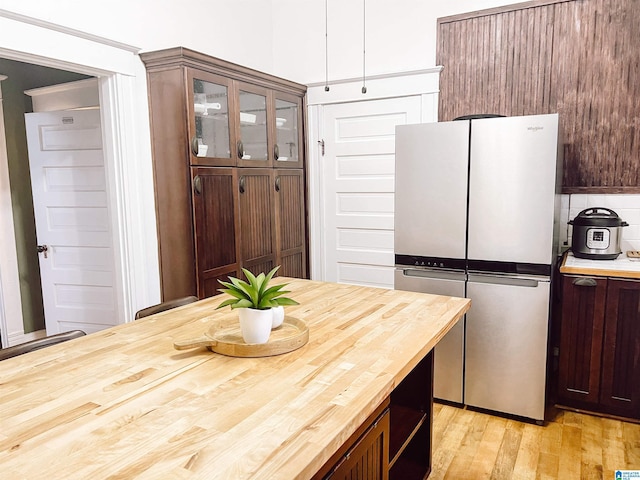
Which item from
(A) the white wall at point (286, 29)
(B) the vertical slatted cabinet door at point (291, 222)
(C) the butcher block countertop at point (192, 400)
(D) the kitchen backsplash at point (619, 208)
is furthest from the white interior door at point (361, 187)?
(C) the butcher block countertop at point (192, 400)

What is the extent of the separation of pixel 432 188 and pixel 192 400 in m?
2.02

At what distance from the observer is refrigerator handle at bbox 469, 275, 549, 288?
2605mm

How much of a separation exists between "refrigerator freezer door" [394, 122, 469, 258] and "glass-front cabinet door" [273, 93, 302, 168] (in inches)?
47.0

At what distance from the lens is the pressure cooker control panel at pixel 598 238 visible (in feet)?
9.13

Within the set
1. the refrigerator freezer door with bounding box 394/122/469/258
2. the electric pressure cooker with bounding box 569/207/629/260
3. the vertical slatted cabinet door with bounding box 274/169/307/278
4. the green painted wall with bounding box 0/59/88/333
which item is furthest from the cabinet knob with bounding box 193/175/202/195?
the electric pressure cooker with bounding box 569/207/629/260

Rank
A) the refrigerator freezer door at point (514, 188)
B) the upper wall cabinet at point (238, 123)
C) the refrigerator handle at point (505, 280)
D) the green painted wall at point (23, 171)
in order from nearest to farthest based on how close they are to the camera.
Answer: the refrigerator freezer door at point (514, 188) < the refrigerator handle at point (505, 280) < the upper wall cabinet at point (238, 123) < the green painted wall at point (23, 171)

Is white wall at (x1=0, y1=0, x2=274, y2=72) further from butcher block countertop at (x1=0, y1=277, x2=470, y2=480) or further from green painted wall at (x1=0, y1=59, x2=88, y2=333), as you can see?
butcher block countertop at (x1=0, y1=277, x2=470, y2=480)

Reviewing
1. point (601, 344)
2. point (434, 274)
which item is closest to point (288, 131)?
point (434, 274)

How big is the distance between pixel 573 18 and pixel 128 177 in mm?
3021

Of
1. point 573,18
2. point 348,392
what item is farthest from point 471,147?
point 348,392

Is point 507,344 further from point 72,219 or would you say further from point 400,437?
point 72,219

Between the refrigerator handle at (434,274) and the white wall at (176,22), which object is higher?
the white wall at (176,22)

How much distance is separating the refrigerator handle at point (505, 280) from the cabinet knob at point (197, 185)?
5.58ft

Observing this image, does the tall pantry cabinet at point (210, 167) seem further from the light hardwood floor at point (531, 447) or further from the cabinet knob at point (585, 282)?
the cabinet knob at point (585, 282)
